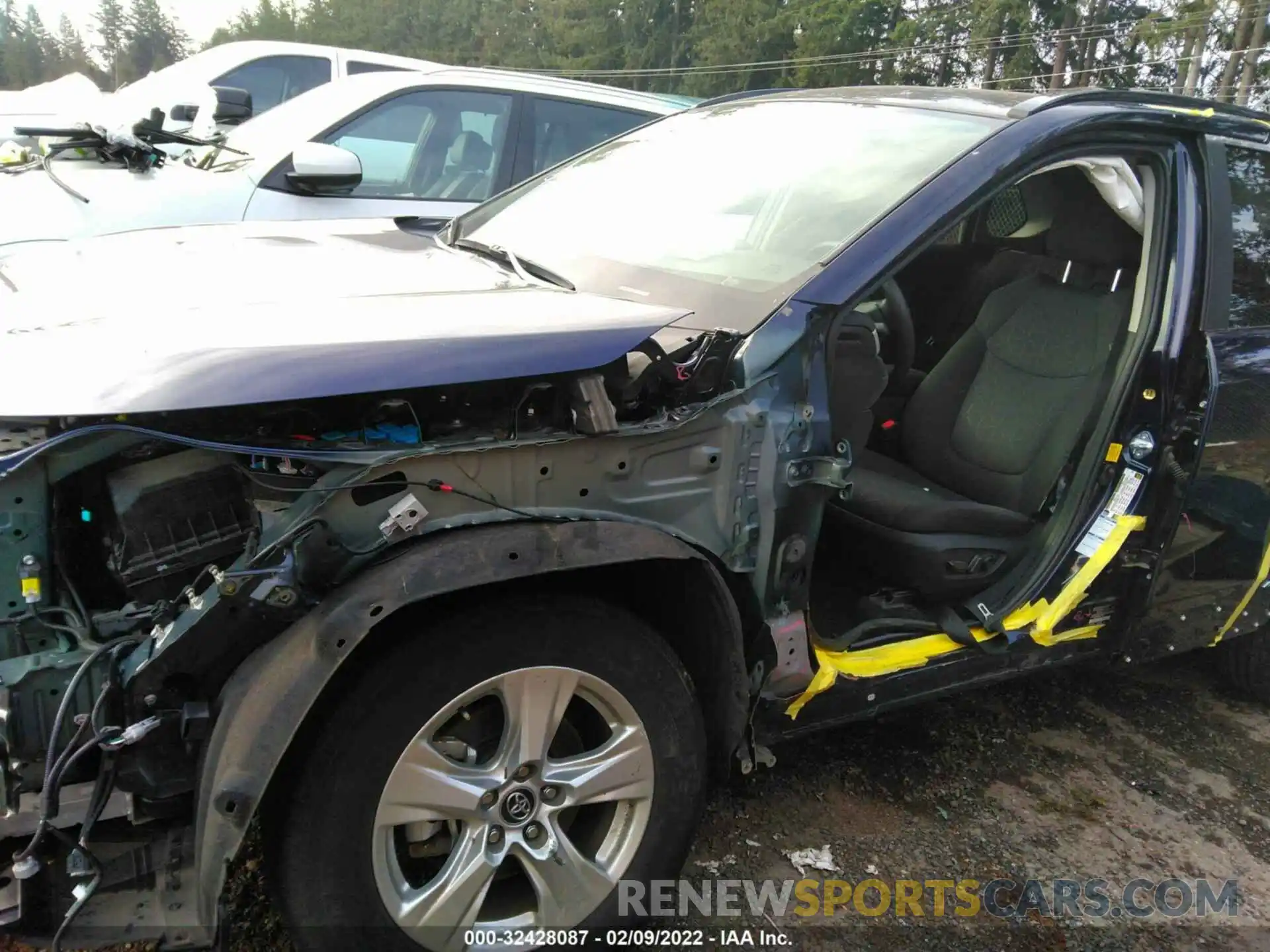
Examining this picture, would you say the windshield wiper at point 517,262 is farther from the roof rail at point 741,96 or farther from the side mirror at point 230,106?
the side mirror at point 230,106

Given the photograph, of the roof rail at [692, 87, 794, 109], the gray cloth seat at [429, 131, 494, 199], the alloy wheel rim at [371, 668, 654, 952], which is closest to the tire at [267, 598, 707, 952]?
the alloy wheel rim at [371, 668, 654, 952]

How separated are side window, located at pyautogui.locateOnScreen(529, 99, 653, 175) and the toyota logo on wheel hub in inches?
170

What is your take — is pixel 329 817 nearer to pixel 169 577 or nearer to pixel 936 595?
pixel 169 577

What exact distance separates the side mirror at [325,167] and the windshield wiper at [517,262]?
5.04 ft

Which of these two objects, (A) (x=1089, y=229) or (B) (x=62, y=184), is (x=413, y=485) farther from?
(B) (x=62, y=184)

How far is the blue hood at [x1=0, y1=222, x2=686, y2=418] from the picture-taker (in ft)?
4.91

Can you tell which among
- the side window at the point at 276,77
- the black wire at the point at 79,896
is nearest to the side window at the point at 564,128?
the side window at the point at 276,77

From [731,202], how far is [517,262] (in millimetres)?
652

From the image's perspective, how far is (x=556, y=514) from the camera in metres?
1.77

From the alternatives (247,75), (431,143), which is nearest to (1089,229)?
(431,143)

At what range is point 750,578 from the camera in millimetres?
2033

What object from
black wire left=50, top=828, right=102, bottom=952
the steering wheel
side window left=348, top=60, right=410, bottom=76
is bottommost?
black wire left=50, top=828, right=102, bottom=952

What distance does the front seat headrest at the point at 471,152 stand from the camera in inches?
207

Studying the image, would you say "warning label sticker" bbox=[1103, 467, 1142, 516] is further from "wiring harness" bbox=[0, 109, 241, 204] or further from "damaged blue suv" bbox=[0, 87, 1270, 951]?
"wiring harness" bbox=[0, 109, 241, 204]
